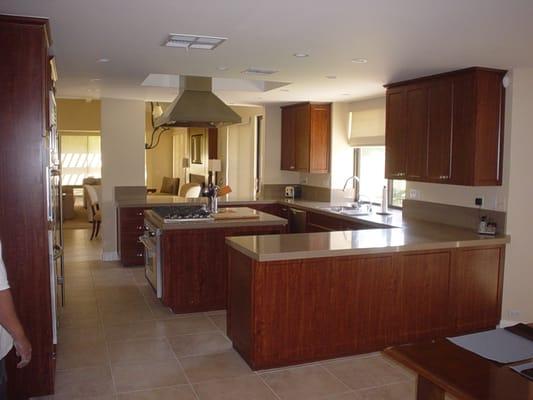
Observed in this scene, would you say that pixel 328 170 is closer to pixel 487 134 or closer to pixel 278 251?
pixel 487 134

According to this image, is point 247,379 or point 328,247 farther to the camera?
point 328,247

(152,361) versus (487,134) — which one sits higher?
(487,134)

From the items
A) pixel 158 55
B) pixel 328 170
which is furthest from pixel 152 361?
pixel 328 170

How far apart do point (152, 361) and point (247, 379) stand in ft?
2.54

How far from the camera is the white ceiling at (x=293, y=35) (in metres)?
2.77

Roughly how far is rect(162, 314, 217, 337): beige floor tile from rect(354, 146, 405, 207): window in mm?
2851

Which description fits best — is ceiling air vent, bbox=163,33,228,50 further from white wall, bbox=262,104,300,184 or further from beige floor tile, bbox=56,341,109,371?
white wall, bbox=262,104,300,184

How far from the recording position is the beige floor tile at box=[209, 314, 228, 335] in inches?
179

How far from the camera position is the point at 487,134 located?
4.43 m

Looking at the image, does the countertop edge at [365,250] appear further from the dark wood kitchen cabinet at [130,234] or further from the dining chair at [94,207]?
the dining chair at [94,207]

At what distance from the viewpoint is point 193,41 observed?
11.8 feet

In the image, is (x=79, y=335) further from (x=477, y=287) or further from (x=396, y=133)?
(x=396, y=133)

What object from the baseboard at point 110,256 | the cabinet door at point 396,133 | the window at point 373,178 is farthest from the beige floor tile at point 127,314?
the window at point 373,178

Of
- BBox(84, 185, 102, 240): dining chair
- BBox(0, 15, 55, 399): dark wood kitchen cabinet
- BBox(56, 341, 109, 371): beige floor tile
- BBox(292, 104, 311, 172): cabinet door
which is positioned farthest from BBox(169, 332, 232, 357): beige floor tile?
BBox(84, 185, 102, 240): dining chair
